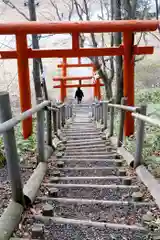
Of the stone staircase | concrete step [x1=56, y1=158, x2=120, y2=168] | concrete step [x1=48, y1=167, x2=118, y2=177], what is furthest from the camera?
concrete step [x1=56, y1=158, x2=120, y2=168]

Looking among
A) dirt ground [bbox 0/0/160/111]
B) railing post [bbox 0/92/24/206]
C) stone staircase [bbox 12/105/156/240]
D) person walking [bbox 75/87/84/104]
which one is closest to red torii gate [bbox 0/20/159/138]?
stone staircase [bbox 12/105/156/240]

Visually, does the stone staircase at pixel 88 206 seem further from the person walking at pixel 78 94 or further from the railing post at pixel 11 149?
the person walking at pixel 78 94

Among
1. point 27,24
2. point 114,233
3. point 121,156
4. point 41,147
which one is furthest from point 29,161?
point 27,24

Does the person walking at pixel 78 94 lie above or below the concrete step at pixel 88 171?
above

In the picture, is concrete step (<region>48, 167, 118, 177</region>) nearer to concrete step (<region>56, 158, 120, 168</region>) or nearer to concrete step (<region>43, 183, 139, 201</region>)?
concrete step (<region>56, 158, 120, 168</region>)

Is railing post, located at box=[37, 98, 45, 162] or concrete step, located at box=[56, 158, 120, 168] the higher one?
railing post, located at box=[37, 98, 45, 162]

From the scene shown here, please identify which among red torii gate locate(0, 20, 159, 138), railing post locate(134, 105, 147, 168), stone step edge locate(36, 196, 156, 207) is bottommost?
stone step edge locate(36, 196, 156, 207)

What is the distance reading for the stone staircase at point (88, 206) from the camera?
2217 mm

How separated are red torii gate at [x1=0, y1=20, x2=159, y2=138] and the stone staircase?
242cm

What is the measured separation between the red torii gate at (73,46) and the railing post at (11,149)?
3.53m

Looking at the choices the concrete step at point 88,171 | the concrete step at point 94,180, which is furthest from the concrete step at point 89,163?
the concrete step at point 94,180

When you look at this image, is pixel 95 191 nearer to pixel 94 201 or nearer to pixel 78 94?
pixel 94 201

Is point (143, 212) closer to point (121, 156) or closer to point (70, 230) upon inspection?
point (70, 230)

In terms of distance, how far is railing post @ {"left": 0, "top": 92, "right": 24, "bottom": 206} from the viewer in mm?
2281
